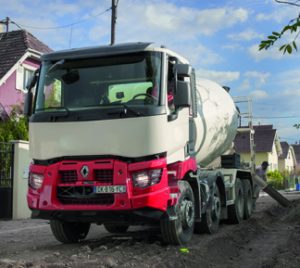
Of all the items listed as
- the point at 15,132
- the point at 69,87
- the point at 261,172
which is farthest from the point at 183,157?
the point at 15,132

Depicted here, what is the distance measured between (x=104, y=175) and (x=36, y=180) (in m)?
1.13

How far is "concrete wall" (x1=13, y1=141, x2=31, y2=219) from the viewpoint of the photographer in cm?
1424

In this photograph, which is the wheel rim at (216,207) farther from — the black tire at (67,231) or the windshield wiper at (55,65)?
the windshield wiper at (55,65)

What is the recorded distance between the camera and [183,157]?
8.22 meters

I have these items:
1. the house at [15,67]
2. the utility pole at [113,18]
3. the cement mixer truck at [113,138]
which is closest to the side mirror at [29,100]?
the cement mixer truck at [113,138]

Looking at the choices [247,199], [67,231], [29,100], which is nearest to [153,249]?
[67,231]

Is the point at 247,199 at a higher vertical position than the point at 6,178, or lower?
lower

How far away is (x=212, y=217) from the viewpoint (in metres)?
10.2

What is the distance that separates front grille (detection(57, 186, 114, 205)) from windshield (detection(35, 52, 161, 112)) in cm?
120

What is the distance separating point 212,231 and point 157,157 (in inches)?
130

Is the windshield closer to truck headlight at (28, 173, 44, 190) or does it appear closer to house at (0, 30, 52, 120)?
truck headlight at (28, 173, 44, 190)

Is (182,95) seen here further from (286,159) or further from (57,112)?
(286,159)

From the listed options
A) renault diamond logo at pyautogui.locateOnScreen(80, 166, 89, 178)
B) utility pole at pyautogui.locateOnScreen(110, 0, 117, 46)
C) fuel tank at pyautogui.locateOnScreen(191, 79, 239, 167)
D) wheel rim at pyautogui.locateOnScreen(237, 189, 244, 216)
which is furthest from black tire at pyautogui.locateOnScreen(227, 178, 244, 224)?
utility pole at pyautogui.locateOnScreen(110, 0, 117, 46)

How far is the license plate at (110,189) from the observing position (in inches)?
288
